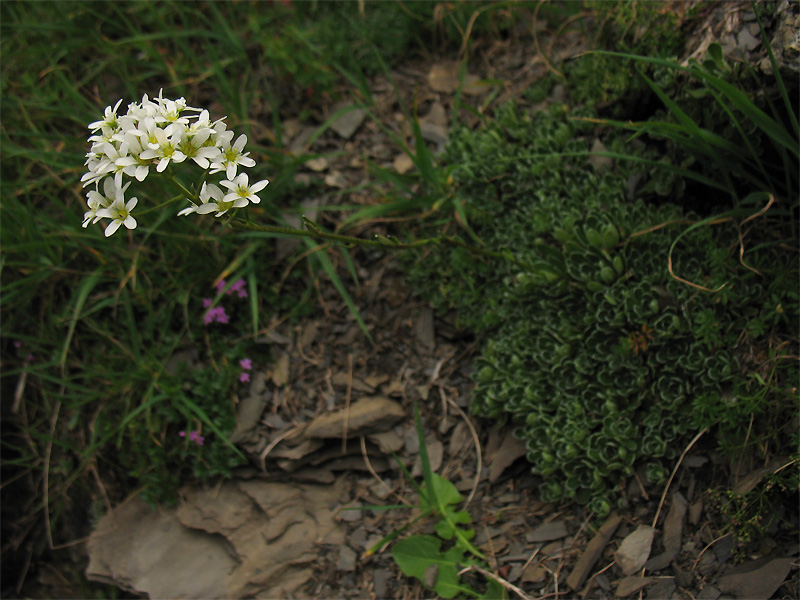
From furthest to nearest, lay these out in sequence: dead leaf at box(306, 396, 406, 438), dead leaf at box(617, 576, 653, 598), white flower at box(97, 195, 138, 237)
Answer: dead leaf at box(306, 396, 406, 438) < dead leaf at box(617, 576, 653, 598) < white flower at box(97, 195, 138, 237)

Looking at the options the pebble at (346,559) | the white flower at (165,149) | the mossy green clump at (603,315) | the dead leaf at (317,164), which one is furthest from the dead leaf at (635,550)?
the dead leaf at (317,164)

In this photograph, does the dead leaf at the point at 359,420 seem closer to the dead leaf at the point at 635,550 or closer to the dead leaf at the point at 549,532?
the dead leaf at the point at 549,532

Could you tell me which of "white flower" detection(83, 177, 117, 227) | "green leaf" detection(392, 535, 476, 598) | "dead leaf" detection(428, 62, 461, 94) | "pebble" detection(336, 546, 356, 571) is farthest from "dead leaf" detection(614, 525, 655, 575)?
"dead leaf" detection(428, 62, 461, 94)

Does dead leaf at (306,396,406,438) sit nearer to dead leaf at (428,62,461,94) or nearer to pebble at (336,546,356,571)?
pebble at (336,546,356,571)

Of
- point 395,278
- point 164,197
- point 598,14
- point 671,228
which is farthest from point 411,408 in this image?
point 598,14

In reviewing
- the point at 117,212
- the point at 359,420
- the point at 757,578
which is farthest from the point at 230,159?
the point at 757,578

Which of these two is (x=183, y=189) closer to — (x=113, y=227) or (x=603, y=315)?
(x=113, y=227)

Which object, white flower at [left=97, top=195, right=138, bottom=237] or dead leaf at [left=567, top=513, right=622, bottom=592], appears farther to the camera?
dead leaf at [left=567, top=513, right=622, bottom=592]
